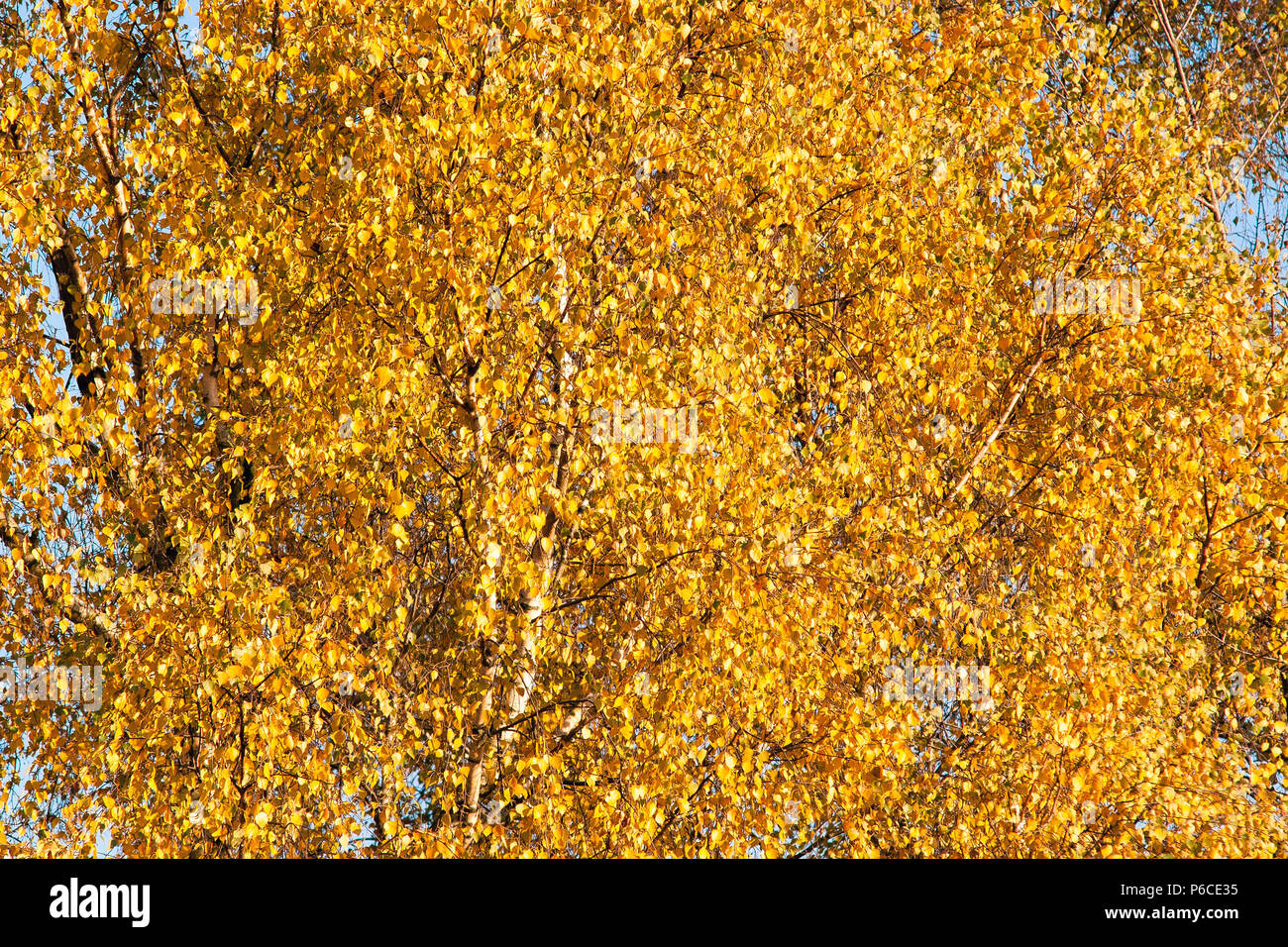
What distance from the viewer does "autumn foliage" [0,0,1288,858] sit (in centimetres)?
786

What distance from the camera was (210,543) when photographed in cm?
807

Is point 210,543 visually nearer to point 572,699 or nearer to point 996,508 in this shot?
point 572,699

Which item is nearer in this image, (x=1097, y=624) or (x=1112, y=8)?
(x=1097, y=624)

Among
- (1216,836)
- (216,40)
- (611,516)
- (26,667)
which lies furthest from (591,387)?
(1216,836)

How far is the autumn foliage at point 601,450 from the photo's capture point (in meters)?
7.86

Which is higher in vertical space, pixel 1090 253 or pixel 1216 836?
pixel 1090 253

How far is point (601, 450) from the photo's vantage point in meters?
8.28

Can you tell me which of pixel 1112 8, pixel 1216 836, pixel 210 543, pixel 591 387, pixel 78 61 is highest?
pixel 1112 8

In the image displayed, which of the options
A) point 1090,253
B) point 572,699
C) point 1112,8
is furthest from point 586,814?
point 1112,8

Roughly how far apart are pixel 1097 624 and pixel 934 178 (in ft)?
11.5

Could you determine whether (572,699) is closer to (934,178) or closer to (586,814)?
(586,814)
